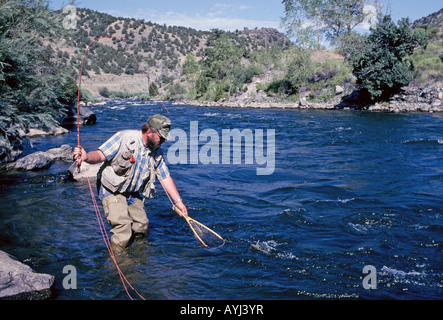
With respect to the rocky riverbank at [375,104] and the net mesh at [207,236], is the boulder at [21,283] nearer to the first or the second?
the net mesh at [207,236]

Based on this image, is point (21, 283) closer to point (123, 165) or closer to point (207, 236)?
point (123, 165)

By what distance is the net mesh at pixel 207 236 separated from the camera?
4.96m

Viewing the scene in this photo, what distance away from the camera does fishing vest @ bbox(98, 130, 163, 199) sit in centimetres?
420

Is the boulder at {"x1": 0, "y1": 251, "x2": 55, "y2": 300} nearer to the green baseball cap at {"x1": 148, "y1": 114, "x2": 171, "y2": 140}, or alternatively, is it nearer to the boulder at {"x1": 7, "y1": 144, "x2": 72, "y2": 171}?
the green baseball cap at {"x1": 148, "y1": 114, "x2": 171, "y2": 140}

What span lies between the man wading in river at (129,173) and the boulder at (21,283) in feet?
3.37

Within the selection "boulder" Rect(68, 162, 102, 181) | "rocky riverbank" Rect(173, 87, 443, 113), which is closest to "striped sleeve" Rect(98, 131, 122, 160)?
"boulder" Rect(68, 162, 102, 181)

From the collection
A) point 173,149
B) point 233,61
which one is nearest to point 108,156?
point 173,149

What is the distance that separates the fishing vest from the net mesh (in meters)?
1.08

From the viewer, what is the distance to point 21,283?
3520 millimetres

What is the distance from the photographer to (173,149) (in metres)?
13.1

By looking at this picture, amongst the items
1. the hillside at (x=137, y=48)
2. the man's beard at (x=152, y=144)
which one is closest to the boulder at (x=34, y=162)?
the man's beard at (x=152, y=144)

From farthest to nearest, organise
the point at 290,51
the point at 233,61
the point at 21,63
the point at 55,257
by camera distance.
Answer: the point at 233,61, the point at 290,51, the point at 21,63, the point at 55,257
